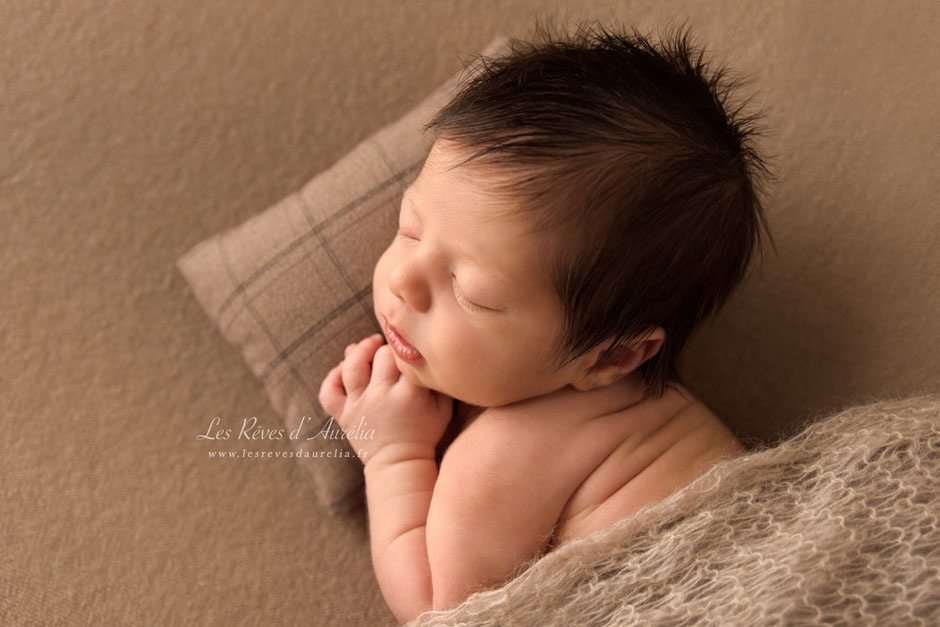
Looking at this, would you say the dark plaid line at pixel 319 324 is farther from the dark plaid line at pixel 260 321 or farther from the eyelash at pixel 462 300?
the eyelash at pixel 462 300

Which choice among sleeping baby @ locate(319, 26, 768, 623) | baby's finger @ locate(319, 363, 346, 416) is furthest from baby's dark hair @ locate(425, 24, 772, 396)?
baby's finger @ locate(319, 363, 346, 416)

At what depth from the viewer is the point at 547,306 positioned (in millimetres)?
869

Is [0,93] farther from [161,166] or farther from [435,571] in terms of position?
[435,571]

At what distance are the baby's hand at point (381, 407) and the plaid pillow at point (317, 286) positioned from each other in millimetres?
51

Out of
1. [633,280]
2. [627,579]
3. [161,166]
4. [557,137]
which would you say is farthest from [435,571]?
[161,166]

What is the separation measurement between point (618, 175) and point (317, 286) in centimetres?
51

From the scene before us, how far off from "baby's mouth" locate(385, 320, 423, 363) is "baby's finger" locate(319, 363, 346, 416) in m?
0.15

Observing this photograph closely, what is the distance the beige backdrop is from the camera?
43.1 inches

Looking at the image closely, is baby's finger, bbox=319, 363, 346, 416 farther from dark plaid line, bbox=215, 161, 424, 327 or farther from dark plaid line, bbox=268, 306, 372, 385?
dark plaid line, bbox=215, 161, 424, 327

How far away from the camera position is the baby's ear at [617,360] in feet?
3.01

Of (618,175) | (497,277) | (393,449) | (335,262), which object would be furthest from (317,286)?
(618,175)

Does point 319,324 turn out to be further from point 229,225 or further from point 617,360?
point 617,360

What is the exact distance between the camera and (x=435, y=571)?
0.94 m

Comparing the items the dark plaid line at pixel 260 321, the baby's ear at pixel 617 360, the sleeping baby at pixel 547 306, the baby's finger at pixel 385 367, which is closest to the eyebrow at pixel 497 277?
the sleeping baby at pixel 547 306
